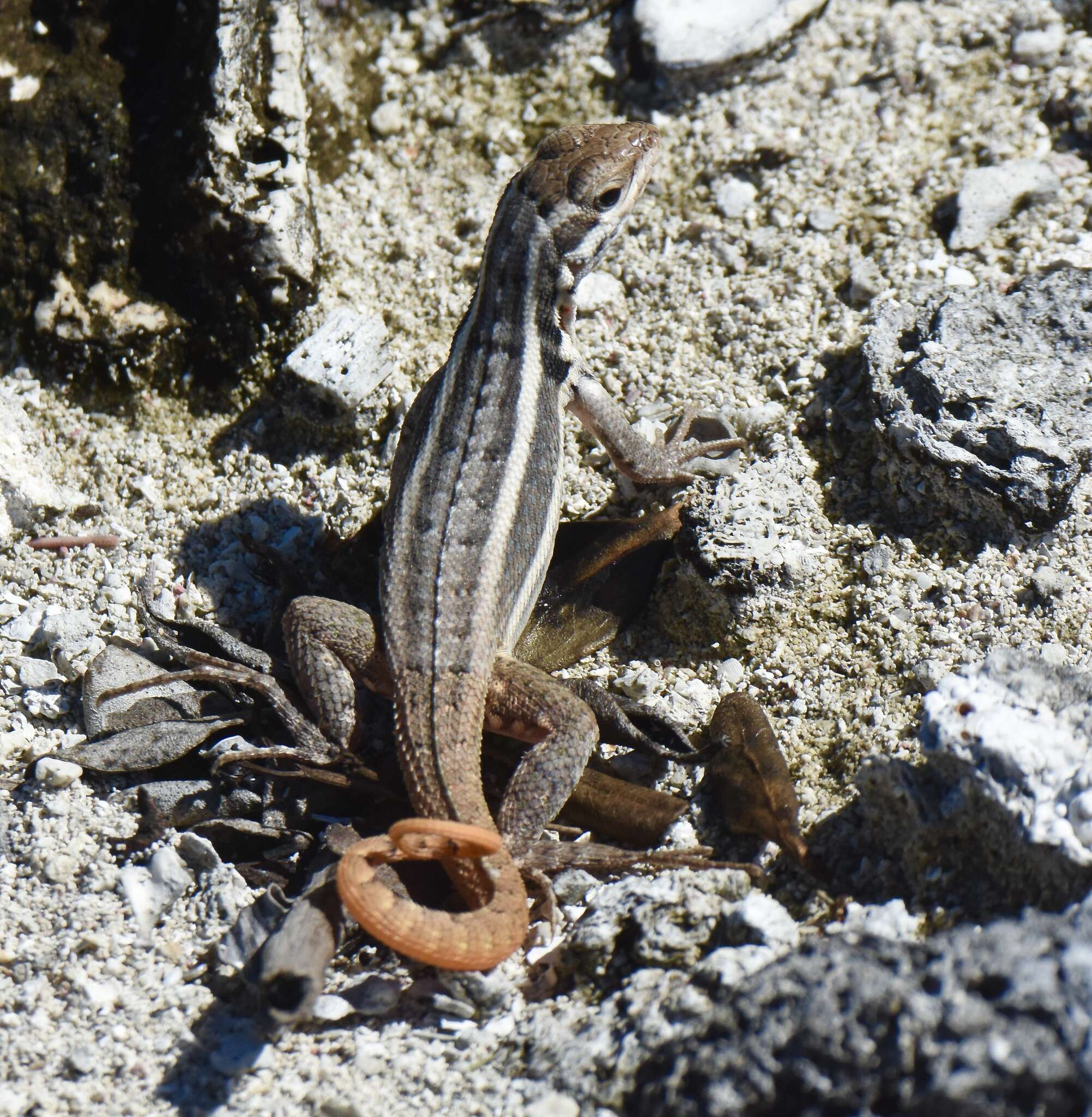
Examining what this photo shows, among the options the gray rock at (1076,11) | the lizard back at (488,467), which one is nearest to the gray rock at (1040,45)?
the gray rock at (1076,11)

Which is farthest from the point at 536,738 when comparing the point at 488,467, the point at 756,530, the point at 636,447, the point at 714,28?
the point at 714,28

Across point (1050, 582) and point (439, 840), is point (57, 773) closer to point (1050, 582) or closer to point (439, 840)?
point (439, 840)

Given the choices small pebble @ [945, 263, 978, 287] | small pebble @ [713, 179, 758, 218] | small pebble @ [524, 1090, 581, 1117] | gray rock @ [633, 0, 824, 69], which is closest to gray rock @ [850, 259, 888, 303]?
small pebble @ [945, 263, 978, 287]

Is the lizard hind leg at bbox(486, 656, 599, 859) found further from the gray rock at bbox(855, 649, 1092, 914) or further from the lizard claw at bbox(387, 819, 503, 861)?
the gray rock at bbox(855, 649, 1092, 914)

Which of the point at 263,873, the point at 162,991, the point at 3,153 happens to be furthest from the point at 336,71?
the point at 162,991

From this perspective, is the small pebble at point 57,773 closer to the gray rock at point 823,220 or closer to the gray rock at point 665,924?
the gray rock at point 665,924

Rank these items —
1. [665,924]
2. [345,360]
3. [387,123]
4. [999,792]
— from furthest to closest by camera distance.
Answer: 1. [387,123]
2. [345,360]
3. [665,924]
4. [999,792]
